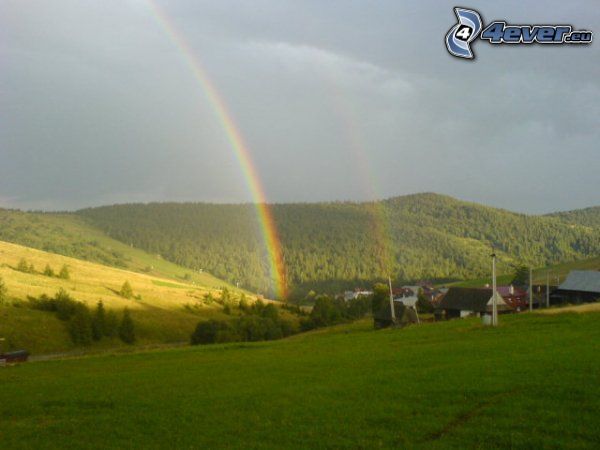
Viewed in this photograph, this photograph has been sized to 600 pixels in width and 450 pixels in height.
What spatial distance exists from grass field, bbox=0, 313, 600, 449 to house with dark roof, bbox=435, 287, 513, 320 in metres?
45.7

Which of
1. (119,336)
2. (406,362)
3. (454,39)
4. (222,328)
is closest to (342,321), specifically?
(222,328)

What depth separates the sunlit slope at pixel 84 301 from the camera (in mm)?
85000

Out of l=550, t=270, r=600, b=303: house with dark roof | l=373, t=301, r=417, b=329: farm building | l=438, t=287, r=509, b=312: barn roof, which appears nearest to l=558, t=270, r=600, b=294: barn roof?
l=550, t=270, r=600, b=303: house with dark roof

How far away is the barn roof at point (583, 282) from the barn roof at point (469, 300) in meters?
15.9

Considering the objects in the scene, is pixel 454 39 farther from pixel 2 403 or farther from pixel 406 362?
pixel 2 403

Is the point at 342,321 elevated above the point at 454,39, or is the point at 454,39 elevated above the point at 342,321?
the point at 454,39

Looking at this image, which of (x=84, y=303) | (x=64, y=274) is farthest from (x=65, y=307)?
(x=64, y=274)

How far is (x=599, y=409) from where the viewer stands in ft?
44.0

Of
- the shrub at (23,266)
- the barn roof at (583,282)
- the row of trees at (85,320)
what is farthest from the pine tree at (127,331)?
the barn roof at (583,282)

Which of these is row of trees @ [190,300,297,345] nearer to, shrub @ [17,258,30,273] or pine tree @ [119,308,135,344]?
pine tree @ [119,308,135,344]

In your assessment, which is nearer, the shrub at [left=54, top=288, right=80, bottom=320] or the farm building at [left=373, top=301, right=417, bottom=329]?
the farm building at [left=373, top=301, right=417, bottom=329]

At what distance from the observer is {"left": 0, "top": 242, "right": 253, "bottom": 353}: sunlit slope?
85000 millimetres

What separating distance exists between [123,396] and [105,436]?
6.81 meters

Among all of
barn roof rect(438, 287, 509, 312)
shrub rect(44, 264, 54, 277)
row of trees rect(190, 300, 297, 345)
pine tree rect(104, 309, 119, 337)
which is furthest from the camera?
shrub rect(44, 264, 54, 277)
